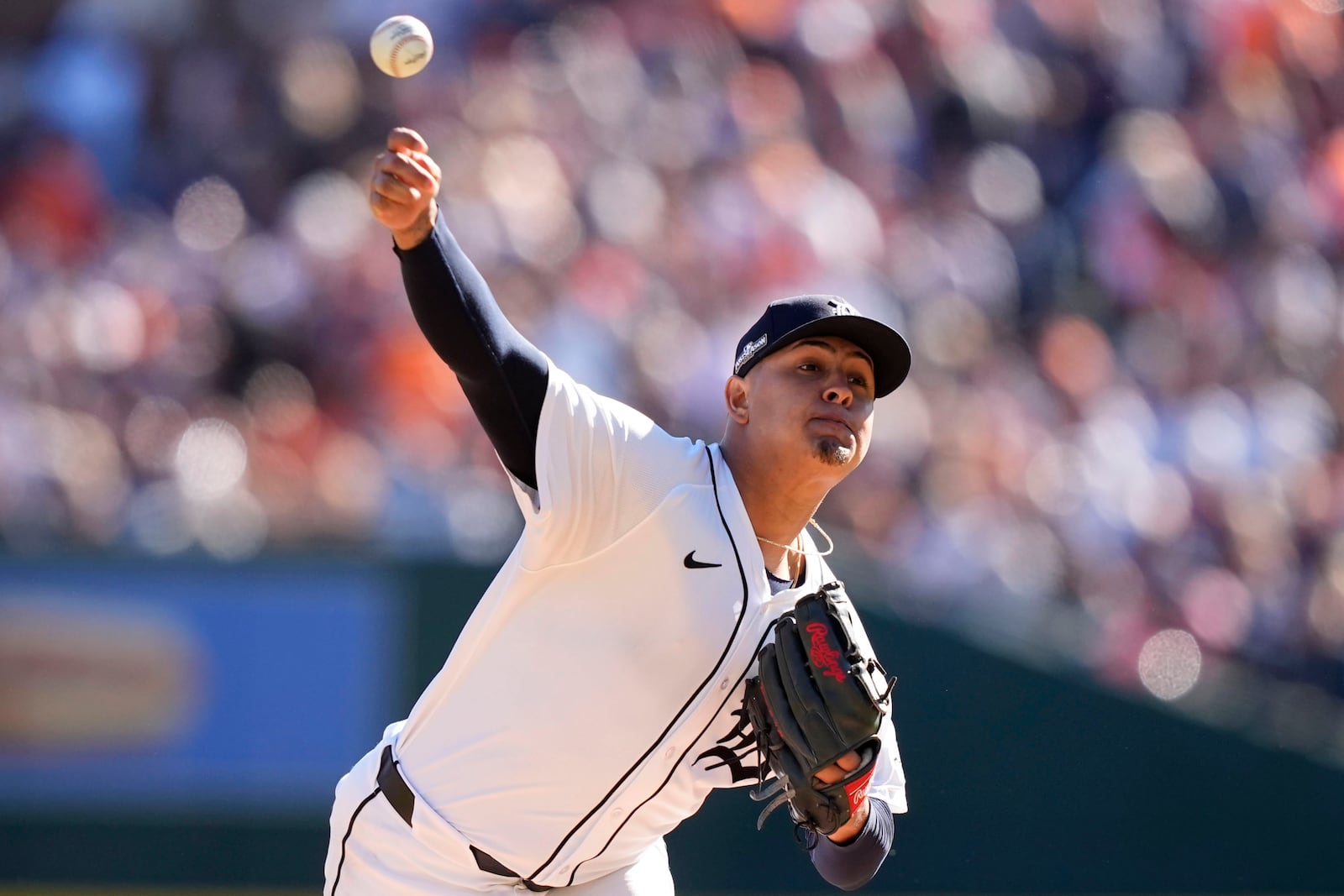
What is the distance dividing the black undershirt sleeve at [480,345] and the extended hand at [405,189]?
0.11 ft

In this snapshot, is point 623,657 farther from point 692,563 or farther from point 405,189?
Answer: point 405,189

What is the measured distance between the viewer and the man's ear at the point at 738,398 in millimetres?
3330

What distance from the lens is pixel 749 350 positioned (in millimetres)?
3340

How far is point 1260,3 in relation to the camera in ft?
34.8

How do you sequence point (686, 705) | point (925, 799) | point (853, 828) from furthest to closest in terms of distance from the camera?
point (925, 799)
point (853, 828)
point (686, 705)

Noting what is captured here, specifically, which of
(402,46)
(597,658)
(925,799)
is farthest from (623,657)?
(925,799)

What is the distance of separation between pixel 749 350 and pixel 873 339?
251 millimetres

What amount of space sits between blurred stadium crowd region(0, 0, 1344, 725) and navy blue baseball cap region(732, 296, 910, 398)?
3.08 m

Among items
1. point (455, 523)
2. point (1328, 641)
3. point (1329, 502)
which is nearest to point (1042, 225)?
point (1329, 502)

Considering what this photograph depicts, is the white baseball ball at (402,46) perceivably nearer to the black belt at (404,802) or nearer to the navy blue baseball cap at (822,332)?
the navy blue baseball cap at (822,332)

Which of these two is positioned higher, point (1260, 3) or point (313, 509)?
point (1260, 3)

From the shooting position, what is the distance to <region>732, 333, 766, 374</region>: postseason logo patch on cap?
10.9 ft

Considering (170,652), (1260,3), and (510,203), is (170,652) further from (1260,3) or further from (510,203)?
(1260,3)

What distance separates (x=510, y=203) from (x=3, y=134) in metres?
2.65
